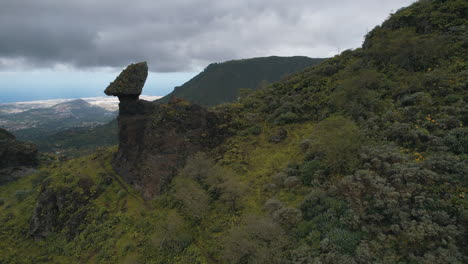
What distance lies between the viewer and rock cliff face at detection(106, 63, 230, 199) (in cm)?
2855

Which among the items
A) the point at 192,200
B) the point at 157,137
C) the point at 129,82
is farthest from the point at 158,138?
the point at 192,200

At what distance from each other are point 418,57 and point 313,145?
18710 mm

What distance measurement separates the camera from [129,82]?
110 ft

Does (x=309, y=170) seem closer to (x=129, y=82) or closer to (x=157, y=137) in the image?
(x=157, y=137)

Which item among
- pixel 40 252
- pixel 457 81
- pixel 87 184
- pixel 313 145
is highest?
pixel 457 81

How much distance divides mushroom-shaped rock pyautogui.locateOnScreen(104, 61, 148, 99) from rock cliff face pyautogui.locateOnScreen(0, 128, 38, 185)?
36.1m

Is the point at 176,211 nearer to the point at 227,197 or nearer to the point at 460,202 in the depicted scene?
the point at 227,197

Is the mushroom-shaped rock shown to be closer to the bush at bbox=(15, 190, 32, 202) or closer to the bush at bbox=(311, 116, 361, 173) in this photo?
the bush at bbox=(15, 190, 32, 202)

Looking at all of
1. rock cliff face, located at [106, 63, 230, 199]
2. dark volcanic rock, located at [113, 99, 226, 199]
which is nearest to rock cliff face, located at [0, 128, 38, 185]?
rock cliff face, located at [106, 63, 230, 199]

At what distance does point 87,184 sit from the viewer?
3098 cm

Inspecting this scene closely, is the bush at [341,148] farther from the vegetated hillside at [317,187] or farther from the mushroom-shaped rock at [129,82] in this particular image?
the mushroom-shaped rock at [129,82]

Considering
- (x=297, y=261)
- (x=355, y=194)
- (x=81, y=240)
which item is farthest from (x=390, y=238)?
(x=81, y=240)

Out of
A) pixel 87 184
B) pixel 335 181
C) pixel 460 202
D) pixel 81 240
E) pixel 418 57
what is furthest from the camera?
pixel 87 184

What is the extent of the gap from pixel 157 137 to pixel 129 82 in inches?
396
